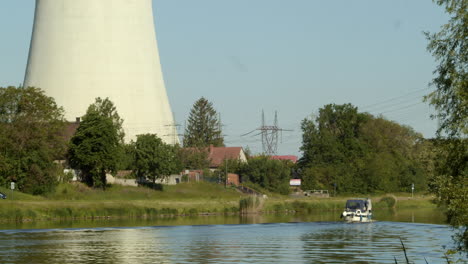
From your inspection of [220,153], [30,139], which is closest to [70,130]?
[30,139]

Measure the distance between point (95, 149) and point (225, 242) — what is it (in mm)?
27913

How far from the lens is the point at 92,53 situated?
217ft

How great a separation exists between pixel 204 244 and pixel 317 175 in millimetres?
50453

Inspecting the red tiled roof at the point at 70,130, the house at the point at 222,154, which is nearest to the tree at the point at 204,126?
the house at the point at 222,154

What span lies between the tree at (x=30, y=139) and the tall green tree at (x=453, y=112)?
3729 cm

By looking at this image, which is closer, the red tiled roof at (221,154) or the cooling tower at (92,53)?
the cooling tower at (92,53)

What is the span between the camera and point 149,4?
66.7 meters

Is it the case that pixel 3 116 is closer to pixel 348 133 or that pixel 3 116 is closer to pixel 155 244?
pixel 155 244

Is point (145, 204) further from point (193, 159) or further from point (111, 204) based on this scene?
point (193, 159)

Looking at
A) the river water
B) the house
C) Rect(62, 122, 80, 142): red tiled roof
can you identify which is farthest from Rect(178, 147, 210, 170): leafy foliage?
the river water

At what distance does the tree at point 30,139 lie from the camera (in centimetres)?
5406

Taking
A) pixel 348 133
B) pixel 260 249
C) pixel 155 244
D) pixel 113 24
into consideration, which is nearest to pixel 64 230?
pixel 155 244

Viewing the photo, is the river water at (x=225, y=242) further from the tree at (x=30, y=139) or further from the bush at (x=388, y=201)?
the bush at (x=388, y=201)

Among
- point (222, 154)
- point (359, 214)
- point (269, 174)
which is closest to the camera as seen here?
point (359, 214)
